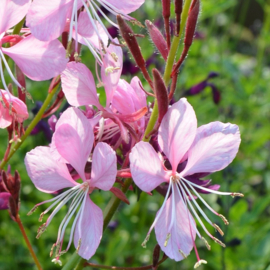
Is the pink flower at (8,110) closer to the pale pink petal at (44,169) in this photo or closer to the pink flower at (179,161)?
the pale pink petal at (44,169)

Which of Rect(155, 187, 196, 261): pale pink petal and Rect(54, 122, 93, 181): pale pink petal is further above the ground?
Rect(54, 122, 93, 181): pale pink petal

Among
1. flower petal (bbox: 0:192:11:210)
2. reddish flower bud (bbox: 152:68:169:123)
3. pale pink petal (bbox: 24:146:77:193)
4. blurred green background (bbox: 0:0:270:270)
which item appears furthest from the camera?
blurred green background (bbox: 0:0:270:270)

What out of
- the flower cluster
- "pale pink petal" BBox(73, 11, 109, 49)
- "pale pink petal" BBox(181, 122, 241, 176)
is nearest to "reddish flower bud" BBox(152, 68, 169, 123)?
the flower cluster

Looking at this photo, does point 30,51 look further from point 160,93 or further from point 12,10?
point 160,93

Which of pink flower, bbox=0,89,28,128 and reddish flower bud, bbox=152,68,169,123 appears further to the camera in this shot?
pink flower, bbox=0,89,28,128

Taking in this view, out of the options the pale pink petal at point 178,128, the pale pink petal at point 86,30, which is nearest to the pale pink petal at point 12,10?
the pale pink petal at point 86,30

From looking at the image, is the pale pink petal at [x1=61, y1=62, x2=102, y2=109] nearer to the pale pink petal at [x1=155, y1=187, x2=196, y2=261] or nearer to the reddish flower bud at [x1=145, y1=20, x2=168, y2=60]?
the reddish flower bud at [x1=145, y1=20, x2=168, y2=60]
